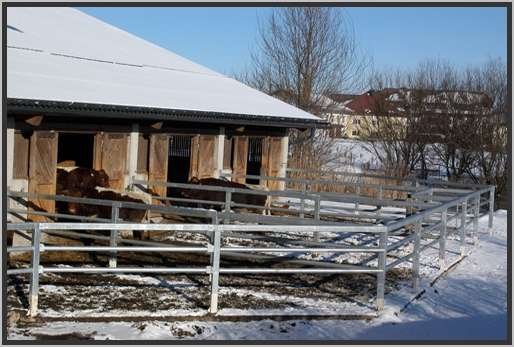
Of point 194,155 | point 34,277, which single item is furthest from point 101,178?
point 34,277

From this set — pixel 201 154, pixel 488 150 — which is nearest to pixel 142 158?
pixel 201 154

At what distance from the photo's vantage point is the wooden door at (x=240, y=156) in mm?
16297

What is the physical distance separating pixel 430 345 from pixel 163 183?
806cm

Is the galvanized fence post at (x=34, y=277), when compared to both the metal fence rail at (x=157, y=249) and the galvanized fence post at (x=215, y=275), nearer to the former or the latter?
the metal fence rail at (x=157, y=249)

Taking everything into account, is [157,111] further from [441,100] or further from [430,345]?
[441,100]

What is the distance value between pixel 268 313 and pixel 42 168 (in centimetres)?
529

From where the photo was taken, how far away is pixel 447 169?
2859cm

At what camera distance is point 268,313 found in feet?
23.0

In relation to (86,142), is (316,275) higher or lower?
lower

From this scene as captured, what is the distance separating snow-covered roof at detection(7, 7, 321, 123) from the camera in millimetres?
11492

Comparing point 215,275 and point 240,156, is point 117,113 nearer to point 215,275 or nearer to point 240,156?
point 215,275

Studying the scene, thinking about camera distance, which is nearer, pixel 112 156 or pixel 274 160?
pixel 112 156

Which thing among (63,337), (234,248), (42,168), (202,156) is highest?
(202,156)

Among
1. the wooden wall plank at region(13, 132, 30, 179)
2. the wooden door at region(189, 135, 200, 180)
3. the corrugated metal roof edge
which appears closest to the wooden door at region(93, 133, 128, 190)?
the corrugated metal roof edge
